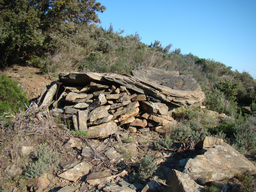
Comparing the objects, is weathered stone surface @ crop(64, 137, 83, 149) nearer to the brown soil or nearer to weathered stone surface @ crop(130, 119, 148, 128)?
weathered stone surface @ crop(130, 119, 148, 128)

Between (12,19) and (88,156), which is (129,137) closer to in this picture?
(88,156)

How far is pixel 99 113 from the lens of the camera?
4668mm

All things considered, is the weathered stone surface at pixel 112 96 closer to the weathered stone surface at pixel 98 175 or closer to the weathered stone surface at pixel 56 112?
the weathered stone surface at pixel 56 112

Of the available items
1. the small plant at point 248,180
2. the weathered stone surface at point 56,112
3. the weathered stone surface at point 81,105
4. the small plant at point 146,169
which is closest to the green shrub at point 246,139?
the small plant at point 248,180

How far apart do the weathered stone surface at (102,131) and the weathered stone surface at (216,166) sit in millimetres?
2291

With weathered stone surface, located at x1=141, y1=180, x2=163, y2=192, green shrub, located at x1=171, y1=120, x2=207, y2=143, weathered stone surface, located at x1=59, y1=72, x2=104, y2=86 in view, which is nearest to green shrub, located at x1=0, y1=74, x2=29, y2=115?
Answer: weathered stone surface, located at x1=59, y1=72, x2=104, y2=86

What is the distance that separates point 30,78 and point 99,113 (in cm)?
551

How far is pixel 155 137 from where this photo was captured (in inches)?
199

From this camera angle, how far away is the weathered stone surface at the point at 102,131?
4.43 m

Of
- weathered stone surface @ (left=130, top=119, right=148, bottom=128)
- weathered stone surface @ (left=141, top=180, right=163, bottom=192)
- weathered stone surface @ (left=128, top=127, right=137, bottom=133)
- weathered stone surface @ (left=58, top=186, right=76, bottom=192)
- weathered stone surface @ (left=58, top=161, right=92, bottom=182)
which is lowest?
weathered stone surface @ (left=58, top=186, right=76, bottom=192)

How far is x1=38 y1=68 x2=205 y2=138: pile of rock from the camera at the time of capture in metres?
4.65

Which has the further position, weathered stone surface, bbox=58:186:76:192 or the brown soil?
the brown soil

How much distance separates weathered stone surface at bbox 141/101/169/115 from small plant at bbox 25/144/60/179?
294cm

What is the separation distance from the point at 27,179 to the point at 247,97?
14.6 meters
